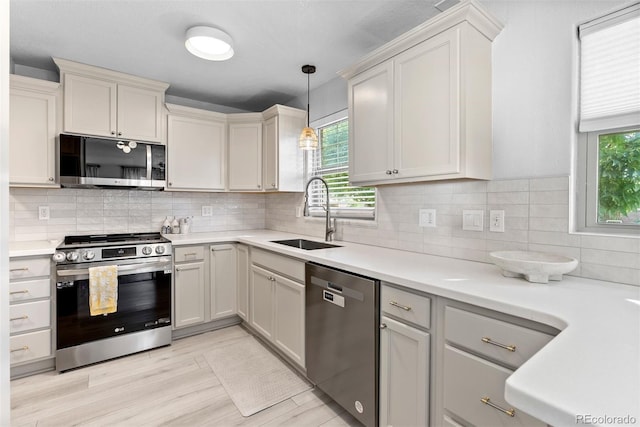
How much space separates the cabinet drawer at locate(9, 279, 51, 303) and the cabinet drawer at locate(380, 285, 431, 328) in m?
2.42

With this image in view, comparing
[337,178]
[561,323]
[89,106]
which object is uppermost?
[89,106]

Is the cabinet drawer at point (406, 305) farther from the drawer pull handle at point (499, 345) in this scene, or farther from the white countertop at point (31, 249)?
the white countertop at point (31, 249)

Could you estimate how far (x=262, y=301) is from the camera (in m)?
2.61

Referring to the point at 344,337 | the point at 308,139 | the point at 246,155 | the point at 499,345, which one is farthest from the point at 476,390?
the point at 246,155

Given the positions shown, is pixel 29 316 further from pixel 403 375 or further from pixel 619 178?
pixel 619 178

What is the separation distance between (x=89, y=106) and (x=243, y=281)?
2.02 metres

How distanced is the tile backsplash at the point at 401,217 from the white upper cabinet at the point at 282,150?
276 mm

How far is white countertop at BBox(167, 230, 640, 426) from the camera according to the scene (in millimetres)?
537

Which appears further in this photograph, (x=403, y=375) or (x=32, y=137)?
(x=32, y=137)

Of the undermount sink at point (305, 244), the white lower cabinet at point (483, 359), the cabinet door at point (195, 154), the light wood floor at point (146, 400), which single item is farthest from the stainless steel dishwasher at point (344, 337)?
the cabinet door at point (195, 154)

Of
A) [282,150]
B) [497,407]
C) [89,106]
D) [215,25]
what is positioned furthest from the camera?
[282,150]

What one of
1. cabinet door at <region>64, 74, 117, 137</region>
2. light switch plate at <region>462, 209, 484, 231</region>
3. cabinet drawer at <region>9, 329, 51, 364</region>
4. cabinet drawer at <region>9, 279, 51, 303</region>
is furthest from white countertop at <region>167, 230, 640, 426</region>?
cabinet door at <region>64, 74, 117, 137</region>

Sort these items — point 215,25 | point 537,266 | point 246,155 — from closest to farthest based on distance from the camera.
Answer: point 537,266 → point 215,25 → point 246,155

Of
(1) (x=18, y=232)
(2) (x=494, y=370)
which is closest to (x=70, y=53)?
(1) (x=18, y=232)
